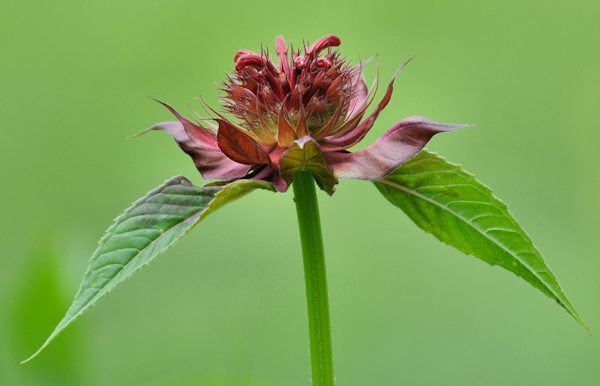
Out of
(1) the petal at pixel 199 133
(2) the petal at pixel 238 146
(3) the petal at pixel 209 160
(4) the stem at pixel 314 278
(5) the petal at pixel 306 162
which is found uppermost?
(1) the petal at pixel 199 133

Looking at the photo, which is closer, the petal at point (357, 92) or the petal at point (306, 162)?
the petal at point (306, 162)

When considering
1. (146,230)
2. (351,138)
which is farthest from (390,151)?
(146,230)

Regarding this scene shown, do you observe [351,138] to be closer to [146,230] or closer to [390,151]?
[390,151]

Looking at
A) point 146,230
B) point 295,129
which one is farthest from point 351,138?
point 146,230

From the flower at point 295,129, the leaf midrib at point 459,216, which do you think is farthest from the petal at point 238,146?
the leaf midrib at point 459,216

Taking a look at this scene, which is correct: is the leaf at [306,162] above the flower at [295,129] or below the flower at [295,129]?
below

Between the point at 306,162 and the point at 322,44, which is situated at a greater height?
the point at 322,44

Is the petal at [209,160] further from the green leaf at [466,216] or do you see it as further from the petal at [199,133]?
the green leaf at [466,216]
